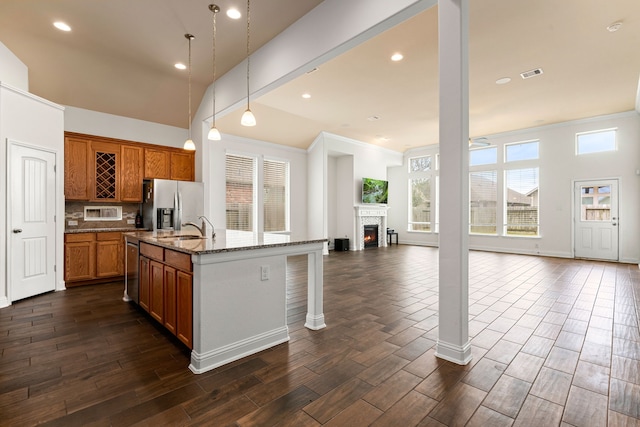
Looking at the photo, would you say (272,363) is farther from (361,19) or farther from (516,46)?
(516,46)

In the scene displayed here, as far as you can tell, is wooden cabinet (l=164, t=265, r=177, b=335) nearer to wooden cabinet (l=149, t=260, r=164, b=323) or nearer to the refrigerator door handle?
wooden cabinet (l=149, t=260, r=164, b=323)

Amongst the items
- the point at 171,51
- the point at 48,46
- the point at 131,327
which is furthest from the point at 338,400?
the point at 48,46

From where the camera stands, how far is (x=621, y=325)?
3.08 m

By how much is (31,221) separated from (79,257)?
2.92 ft

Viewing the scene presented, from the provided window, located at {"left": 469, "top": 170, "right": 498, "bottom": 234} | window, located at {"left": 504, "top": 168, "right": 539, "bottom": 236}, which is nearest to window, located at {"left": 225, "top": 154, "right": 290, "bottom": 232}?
window, located at {"left": 469, "top": 170, "right": 498, "bottom": 234}

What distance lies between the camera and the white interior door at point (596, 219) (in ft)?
22.8

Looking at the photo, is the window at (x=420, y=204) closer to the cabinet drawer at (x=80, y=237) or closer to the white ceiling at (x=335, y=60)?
the white ceiling at (x=335, y=60)

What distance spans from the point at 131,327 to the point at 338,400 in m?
2.42

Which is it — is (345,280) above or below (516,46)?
below

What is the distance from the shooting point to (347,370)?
2225 mm

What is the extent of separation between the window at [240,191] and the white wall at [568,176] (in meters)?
6.84

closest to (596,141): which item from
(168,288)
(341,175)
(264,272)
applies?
(341,175)

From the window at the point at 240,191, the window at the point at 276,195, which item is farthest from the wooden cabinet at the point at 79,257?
the window at the point at 276,195

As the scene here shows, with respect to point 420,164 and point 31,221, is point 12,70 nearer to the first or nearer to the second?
point 31,221
